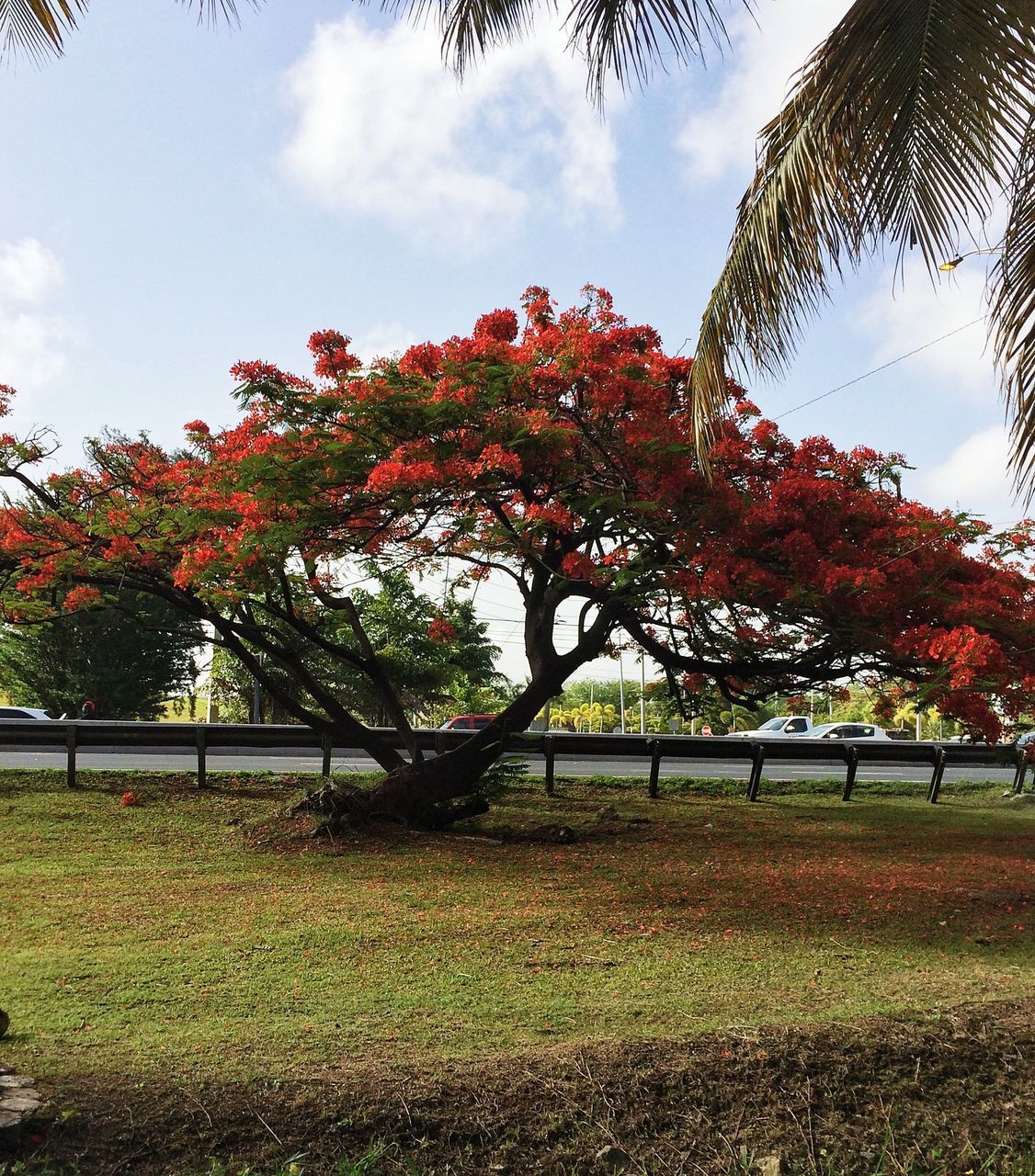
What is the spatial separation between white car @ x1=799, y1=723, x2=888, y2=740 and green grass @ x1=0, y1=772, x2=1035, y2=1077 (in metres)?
19.3

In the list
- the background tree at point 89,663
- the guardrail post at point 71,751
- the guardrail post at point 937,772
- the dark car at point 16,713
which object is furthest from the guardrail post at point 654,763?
the background tree at point 89,663

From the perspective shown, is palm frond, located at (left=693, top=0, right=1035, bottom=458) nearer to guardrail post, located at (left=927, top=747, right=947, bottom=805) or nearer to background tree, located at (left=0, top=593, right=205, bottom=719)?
guardrail post, located at (left=927, top=747, right=947, bottom=805)

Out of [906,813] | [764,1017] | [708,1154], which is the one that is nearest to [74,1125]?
[708,1154]

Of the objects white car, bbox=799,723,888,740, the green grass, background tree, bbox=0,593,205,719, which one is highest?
background tree, bbox=0,593,205,719

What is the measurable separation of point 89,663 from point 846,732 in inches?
888

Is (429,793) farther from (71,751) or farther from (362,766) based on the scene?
(362,766)

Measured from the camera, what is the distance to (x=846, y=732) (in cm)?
2962

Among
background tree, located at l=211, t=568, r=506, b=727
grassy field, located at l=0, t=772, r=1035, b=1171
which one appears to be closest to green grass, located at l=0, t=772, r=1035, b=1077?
grassy field, located at l=0, t=772, r=1035, b=1171

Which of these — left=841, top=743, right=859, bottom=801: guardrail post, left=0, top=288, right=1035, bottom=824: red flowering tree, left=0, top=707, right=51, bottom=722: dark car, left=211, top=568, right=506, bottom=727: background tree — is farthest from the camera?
left=211, top=568, right=506, bottom=727: background tree

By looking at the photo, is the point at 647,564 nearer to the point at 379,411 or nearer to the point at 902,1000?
the point at 379,411

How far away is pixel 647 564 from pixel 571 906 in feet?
9.64

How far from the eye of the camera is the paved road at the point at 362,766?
51.8 ft

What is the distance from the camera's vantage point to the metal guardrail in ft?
38.3

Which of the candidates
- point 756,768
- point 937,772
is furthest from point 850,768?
point 756,768
